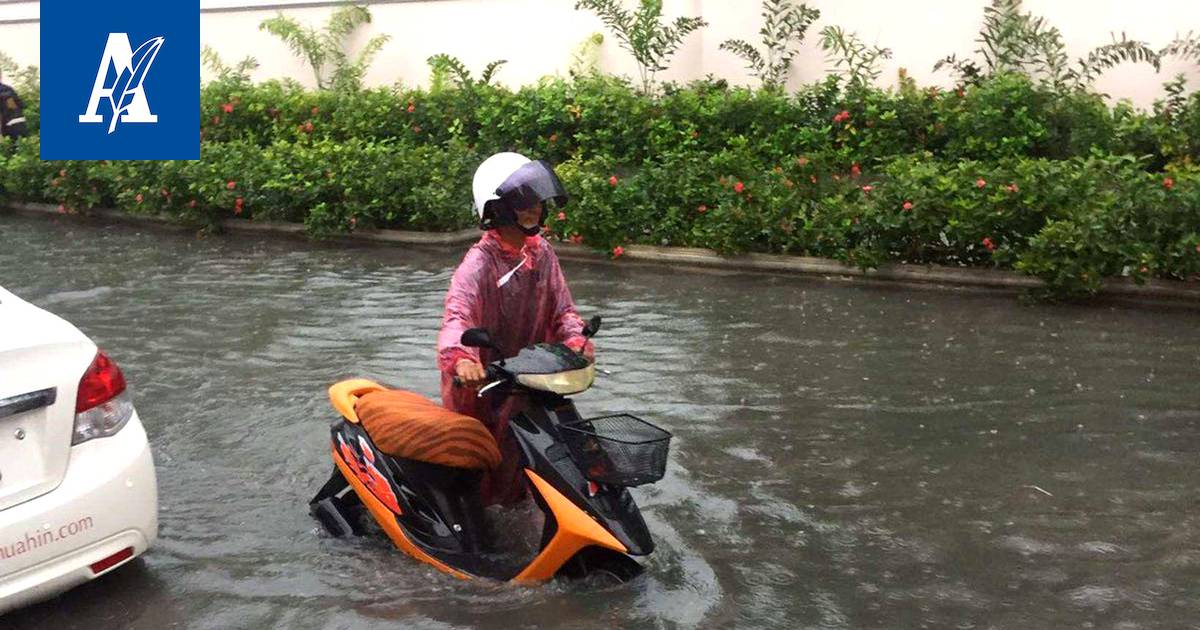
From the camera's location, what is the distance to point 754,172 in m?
11.7

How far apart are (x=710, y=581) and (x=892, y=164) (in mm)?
6772

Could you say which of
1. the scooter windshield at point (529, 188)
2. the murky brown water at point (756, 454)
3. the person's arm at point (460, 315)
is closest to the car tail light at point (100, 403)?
the murky brown water at point (756, 454)

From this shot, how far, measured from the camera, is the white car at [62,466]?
14.4 feet

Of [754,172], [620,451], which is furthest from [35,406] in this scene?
[754,172]

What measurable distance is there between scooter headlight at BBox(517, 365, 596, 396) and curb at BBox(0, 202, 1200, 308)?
614 cm

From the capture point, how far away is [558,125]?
45.9 ft

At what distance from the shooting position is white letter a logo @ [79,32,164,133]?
56.3ft

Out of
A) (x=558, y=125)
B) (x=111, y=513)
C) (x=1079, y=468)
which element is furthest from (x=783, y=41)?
(x=111, y=513)

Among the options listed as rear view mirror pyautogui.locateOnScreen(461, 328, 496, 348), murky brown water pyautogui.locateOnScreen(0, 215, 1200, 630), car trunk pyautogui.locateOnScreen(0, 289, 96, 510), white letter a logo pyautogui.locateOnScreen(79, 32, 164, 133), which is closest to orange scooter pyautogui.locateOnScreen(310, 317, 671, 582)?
rear view mirror pyautogui.locateOnScreen(461, 328, 496, 348)

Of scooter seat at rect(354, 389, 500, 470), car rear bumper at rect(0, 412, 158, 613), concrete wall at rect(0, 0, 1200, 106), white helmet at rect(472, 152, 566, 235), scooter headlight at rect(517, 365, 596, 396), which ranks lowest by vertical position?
car rear bumper at rect(0, 412, 158, 613)

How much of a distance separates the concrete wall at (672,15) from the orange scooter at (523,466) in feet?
29.1

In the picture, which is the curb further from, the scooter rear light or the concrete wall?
the scooter rear light

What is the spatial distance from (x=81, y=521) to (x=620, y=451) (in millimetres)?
1803

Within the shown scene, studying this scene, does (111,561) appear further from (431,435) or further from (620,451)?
(620,451)
